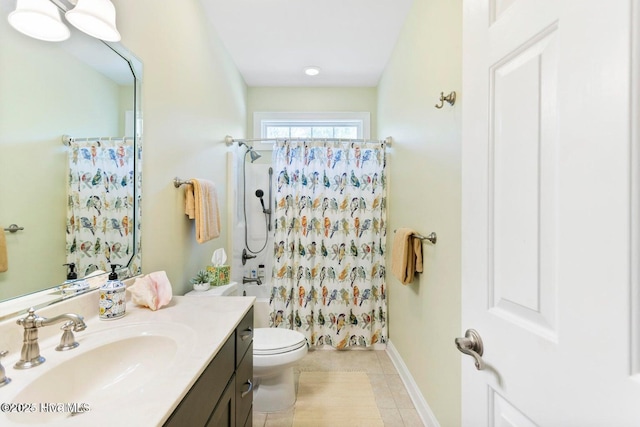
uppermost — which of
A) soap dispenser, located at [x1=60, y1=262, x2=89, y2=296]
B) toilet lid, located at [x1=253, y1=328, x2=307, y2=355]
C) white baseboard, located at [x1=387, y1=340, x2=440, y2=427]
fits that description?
soap dispenser, located at [x1=60, y1=262, x2=89, y2=296]

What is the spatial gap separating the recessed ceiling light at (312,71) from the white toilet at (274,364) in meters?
2.17

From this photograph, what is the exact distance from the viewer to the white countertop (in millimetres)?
534

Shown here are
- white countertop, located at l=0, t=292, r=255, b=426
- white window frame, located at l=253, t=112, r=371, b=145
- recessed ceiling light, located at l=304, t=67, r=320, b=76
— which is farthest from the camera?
white window frame, located at l=253, t=112, r=371, b=145

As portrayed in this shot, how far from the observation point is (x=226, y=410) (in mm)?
939

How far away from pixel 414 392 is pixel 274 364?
929 mm

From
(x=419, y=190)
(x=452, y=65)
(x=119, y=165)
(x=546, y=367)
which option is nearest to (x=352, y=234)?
(x=419, y=190)

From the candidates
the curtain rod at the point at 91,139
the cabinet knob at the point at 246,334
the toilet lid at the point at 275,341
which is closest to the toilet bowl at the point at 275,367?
the toilet lid at the point at 275,341

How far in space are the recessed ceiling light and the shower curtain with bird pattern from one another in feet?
2.92

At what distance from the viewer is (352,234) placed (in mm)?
2473

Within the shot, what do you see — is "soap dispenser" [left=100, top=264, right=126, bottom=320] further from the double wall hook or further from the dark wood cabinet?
the double wall hook

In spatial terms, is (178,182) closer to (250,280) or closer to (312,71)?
(250,280)

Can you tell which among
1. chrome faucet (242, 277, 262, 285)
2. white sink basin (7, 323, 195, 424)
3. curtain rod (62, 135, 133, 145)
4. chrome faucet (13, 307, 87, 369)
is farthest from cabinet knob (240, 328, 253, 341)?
chrome faucet (242, 277, 262, 285)

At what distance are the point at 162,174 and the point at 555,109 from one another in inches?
61.7

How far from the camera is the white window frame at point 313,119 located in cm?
313
